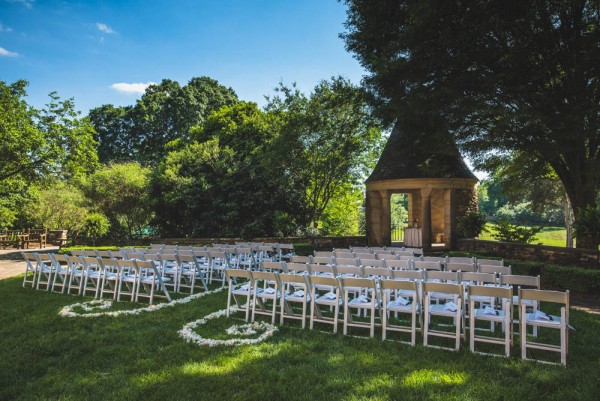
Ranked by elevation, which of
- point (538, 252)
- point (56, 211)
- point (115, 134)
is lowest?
point (538, 252)

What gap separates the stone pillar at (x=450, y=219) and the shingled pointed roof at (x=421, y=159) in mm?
915

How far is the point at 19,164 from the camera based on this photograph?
69.2 feet

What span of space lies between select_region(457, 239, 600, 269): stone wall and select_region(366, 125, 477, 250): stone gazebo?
6.23 ft

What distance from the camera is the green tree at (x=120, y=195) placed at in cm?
2127

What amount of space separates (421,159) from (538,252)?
5.45m

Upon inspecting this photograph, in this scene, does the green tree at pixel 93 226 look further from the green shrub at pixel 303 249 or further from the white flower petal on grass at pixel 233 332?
the white flower petal on grass at pixel 233 332

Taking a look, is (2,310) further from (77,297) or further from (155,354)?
(155,354)

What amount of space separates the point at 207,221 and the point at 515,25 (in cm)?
1520

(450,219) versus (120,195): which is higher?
(120,195)

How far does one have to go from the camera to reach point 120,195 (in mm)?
21391

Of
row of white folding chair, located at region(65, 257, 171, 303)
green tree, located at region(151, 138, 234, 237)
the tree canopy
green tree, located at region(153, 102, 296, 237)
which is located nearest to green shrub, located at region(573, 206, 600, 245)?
row of white folding chair, located at region(65, 257, 171, 303)

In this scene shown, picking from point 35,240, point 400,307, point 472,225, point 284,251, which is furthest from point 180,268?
point 35,240

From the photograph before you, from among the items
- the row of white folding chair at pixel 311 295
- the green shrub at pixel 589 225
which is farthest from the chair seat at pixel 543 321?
the green shrub at pixel 589 225

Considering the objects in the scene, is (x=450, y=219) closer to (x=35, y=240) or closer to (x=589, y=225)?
(x=589, y=225)
